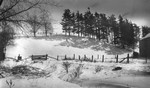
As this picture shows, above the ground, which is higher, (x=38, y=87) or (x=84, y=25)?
(x=84, y=25)

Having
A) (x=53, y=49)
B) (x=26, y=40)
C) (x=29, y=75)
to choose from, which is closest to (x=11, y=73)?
(x=29, y=75)

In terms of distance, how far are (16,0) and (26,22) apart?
1.68m

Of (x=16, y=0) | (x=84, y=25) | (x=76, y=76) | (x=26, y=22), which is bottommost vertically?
(x=76, y=76)

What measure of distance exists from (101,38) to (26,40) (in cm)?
2980

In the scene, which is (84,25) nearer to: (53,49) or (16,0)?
(53,49)

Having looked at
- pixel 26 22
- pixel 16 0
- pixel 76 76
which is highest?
pixel 16 0

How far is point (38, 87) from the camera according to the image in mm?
9758

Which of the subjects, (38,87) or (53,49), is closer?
(38,87)

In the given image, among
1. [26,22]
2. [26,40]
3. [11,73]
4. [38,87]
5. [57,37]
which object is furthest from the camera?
[57,37]

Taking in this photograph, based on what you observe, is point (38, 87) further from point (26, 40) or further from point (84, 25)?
point (84, 25)

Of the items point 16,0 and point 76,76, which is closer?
point 16,0

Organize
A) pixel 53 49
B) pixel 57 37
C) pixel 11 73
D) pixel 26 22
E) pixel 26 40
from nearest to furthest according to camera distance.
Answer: pixel 11 73 → pixel 26 22 → pixel 53 49 → pixel 26 40 → pixel 57 37

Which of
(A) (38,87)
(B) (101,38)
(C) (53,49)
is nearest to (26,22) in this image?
(A) (38,87)

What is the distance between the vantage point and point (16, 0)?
12844 millimetres
